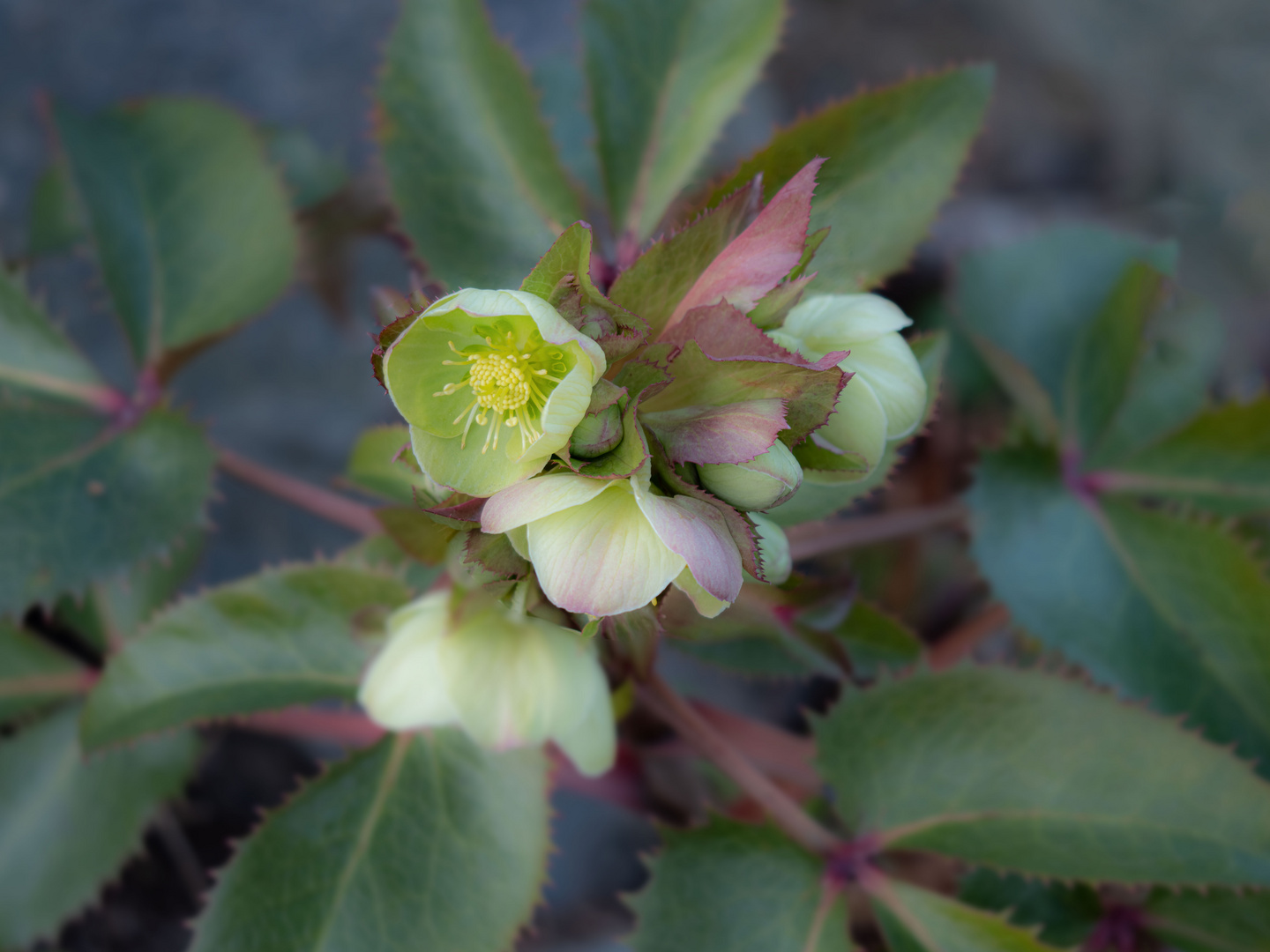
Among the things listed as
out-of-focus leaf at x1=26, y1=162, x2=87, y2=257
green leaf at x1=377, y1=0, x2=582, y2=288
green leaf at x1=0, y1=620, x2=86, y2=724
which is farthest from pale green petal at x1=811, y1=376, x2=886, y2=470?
out-of-focus leaf at x1=26, y1=162, x2=87, y2=257

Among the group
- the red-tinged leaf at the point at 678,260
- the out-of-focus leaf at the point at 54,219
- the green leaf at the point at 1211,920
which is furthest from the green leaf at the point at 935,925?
the out-of-focus leaf at the point at 54,219

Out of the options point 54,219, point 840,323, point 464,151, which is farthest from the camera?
point 54,219

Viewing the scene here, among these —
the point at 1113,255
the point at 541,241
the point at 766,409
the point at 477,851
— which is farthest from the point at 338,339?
the point at 766,409

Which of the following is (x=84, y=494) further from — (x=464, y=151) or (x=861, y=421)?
(x=861, y=421)

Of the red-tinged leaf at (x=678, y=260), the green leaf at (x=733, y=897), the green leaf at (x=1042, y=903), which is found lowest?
the green leaf at (x=1042, y=903)

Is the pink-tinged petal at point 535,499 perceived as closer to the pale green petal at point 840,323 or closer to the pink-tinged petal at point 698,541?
the pink-tinged petal at point 698,541

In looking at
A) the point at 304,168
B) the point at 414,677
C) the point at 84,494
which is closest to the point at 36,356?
the point at 84,494
